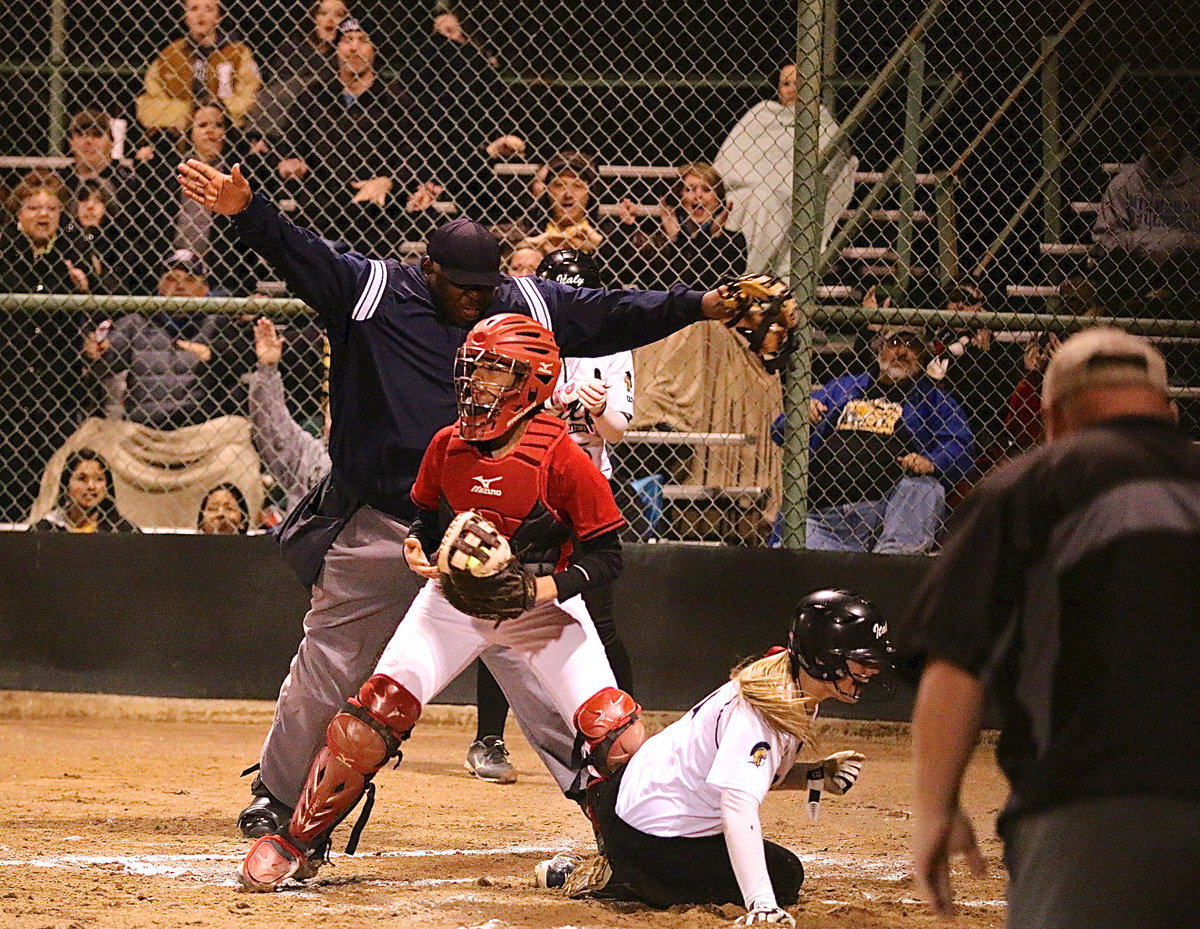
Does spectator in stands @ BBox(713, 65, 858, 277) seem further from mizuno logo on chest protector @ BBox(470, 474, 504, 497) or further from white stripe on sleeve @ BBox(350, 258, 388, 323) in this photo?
mizuno logo on chest protector @ BBox(470, 474, 504, 497)

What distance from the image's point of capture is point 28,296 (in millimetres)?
7703

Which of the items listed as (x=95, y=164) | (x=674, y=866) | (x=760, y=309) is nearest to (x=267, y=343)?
(x=95, y=164)

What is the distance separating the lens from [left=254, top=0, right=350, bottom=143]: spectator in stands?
27.8ft

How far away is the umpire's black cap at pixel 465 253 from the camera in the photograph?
4.75 metres

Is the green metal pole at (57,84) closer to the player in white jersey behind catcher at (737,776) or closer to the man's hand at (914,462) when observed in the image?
the man's hand at (914,462)

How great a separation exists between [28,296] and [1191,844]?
22.7 feet

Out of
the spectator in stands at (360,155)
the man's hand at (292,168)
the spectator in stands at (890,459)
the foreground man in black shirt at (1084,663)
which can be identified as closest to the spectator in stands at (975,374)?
the spectator in stands at (890,459)

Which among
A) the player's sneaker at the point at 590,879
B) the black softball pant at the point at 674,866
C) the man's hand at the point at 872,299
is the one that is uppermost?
the man's hand at the point at 872,299

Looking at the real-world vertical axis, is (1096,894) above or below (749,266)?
above

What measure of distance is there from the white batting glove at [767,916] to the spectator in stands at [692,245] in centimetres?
452

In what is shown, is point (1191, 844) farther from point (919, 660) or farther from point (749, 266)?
point (749, 266)

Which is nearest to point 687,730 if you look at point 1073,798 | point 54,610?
point 1073,798

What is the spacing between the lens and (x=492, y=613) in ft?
13.3

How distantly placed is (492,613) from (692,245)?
425 cm
